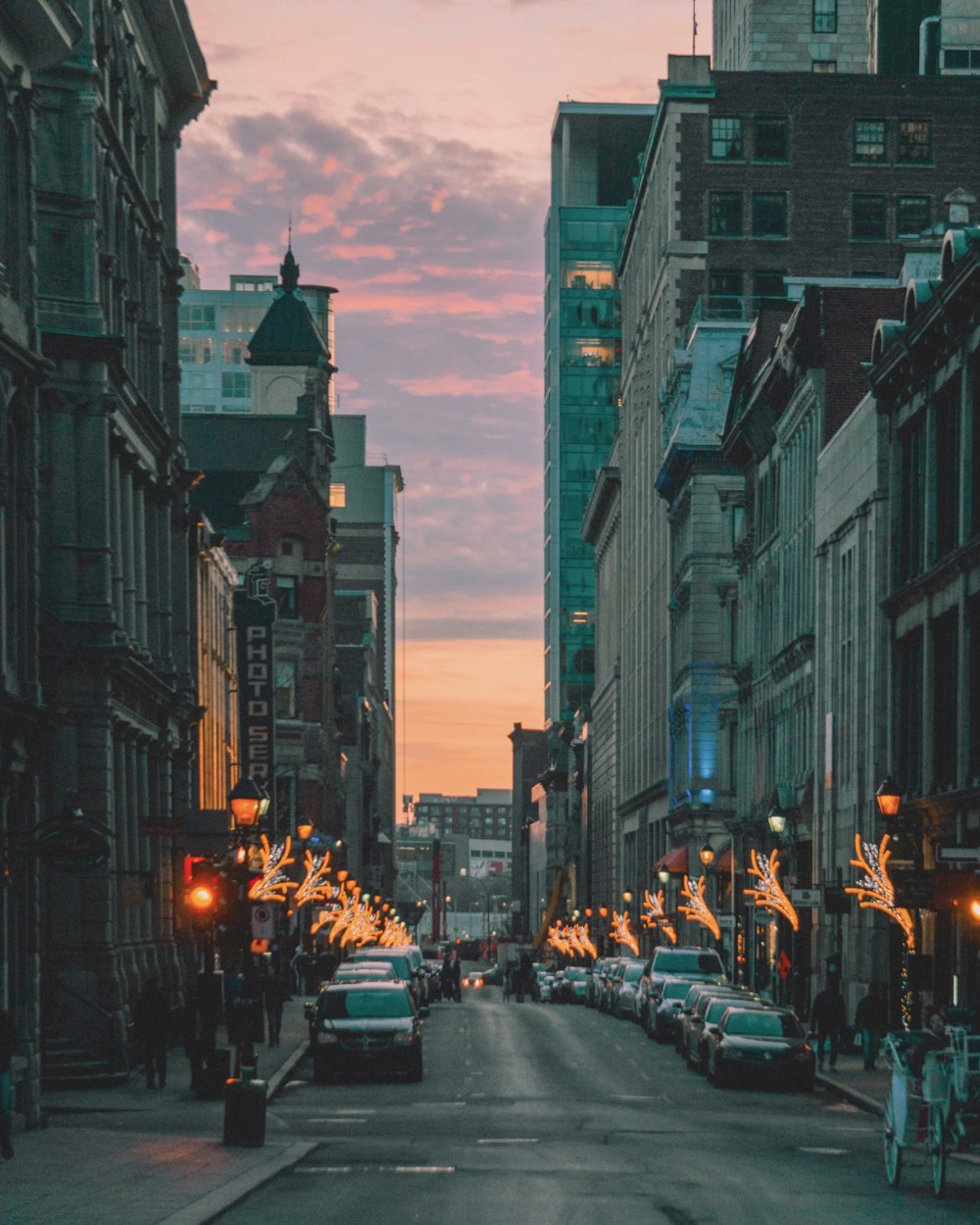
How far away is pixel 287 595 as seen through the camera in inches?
4429

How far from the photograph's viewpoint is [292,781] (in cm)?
10150

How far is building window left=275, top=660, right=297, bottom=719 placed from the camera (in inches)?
4363

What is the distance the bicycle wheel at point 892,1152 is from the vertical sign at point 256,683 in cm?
5568

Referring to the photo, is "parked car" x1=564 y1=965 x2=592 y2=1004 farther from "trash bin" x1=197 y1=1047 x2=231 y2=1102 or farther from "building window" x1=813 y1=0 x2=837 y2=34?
"building window" x1=813 y1=0 x2=837 y2=34

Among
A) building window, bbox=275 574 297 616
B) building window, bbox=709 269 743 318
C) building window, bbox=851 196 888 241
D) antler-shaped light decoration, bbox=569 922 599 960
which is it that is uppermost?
building window, bbox=851 196 888 241

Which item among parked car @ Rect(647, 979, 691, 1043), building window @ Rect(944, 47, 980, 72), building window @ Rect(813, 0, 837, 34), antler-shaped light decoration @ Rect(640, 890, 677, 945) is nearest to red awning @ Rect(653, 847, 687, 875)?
antler-shaped light decoration @ Rect(640, 890, 677, 945)

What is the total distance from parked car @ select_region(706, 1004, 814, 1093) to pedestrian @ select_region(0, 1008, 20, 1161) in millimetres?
16637

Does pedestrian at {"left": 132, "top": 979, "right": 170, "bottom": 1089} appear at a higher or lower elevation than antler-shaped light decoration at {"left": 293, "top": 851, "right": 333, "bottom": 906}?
higher

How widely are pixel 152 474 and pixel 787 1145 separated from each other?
2513cm

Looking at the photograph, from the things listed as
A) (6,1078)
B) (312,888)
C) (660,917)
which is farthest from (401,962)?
(660,917)

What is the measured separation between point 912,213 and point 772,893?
176ft

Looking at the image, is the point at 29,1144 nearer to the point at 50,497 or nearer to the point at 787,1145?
the point at 787,1145

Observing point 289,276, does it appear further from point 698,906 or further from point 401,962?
point 401,962

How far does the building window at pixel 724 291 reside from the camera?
352 ft
